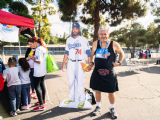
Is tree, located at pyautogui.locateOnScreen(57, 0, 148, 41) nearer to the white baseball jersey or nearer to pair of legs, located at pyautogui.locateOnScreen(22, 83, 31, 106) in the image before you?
the white baseball jersey

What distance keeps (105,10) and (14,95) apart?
41.0 feet

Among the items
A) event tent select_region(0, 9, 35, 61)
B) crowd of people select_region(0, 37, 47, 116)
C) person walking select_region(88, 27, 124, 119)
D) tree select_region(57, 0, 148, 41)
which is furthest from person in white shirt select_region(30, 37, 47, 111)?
tree select_region(57, 0, 148, 41)

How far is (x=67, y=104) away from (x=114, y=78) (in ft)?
4.74

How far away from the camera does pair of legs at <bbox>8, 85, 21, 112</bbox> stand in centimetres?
279

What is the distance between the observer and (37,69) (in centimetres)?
293

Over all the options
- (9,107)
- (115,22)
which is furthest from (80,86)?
(115,22)

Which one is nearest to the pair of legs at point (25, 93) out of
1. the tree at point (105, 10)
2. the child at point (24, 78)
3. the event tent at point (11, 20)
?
the child at point (24, 78)

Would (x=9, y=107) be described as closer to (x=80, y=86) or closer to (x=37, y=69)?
(x=37, y=69)

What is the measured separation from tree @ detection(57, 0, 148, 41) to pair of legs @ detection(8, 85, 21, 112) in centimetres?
834

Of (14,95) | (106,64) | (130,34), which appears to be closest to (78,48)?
(106,64)

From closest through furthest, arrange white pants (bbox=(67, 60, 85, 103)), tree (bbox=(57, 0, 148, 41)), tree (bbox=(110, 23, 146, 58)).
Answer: white pants (bbox=(67, 60, 85, 103)) < tree (bbox=(57, 0, 148, 41)) < tree (bbox=(110, 23, 146, 58))

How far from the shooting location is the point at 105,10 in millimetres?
12992

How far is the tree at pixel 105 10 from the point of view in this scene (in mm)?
10109

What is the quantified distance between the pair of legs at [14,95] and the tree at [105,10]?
834cm
